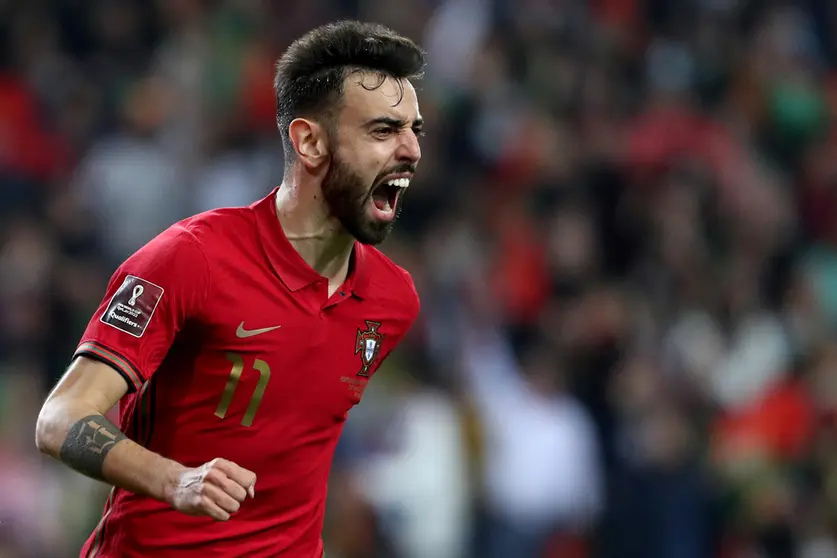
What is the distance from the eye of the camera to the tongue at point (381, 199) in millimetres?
3691

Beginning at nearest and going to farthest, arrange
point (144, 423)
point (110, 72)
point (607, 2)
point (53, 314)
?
point (144, 423)
point (53, 314)
point (110, 72)
point (607, 2)

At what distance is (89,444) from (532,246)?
5938mm

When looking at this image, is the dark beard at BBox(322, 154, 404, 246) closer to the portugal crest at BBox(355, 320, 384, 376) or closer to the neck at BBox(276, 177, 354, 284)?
the neck at BBox(276, 177, 354, 284)

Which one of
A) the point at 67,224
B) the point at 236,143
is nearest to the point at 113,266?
the point at 67,224

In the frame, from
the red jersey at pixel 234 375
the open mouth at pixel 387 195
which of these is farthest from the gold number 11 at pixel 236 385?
the open mouth at pixel 387 195

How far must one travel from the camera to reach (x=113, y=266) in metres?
8.01

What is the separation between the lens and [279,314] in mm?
3545

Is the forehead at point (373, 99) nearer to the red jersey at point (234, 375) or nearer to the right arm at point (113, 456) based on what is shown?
the red jersey at point (234, 375)

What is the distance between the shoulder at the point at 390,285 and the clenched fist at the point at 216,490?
3.47 ft

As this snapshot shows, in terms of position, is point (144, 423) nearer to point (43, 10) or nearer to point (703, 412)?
point (703, 412)

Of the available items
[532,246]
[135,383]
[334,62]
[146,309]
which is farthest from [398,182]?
[532,246]

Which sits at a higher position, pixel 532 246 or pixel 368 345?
pixel 368 345

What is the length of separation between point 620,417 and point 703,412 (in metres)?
0.47

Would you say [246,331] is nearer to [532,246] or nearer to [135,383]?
[135,383]
